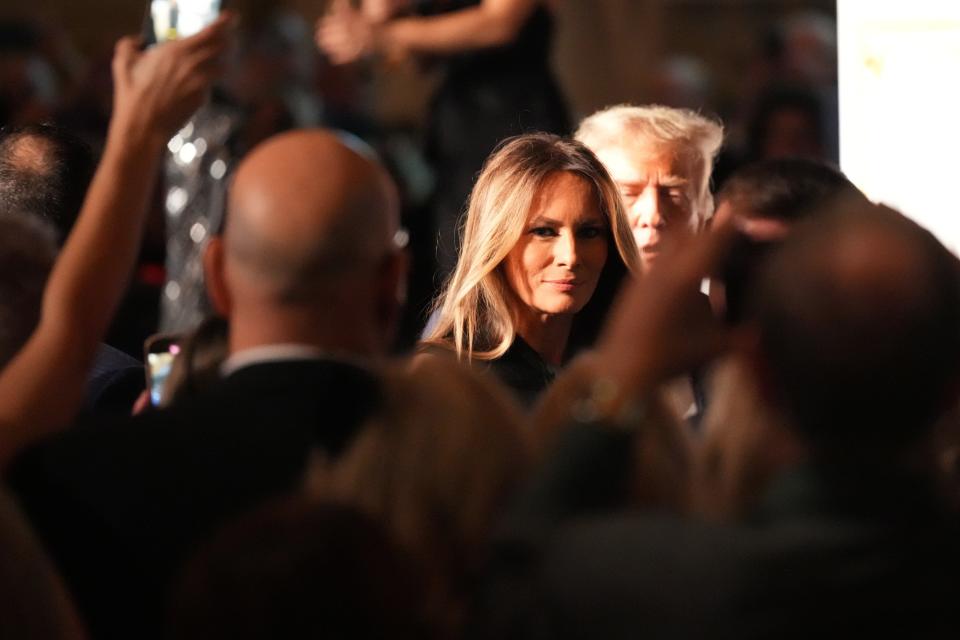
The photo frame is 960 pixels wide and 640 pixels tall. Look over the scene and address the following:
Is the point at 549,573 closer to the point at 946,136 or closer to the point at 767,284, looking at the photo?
the point at 767,284

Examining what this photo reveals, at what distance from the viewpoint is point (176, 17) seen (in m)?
3.01

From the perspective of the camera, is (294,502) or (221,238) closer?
(294,502)

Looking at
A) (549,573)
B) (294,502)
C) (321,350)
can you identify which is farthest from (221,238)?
(549,573)

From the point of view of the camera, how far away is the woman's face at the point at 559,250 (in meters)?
3.64

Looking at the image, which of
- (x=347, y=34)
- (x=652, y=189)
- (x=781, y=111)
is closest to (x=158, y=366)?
(x=652, y=189)

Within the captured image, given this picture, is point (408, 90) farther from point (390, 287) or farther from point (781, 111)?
point (390, 287)

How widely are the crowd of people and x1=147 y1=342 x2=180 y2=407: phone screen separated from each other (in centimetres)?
19

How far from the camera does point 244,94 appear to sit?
752cm

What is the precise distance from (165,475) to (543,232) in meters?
1.77

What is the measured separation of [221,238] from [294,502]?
1.96ft

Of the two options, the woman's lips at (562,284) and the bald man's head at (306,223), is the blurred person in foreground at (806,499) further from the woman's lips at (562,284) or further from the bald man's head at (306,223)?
the woman's lips at (562,284)

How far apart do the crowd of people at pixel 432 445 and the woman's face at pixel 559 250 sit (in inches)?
40.7

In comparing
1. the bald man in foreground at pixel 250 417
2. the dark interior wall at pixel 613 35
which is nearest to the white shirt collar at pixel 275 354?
the bald man in foreground at pixel 250 417

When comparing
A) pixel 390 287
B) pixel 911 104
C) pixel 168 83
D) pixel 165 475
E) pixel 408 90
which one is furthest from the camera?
pixel 408 90
